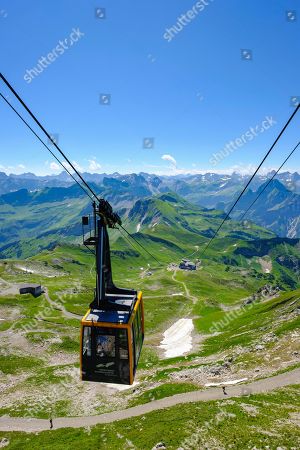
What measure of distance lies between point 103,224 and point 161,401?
2856 cm

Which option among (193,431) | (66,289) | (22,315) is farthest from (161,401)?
(66,289)

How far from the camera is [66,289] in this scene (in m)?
149

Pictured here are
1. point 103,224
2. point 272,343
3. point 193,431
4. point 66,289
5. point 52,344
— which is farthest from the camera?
point 66,289

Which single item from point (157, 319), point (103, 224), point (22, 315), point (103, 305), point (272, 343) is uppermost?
point (103, 224)

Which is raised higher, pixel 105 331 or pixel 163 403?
pixel 105 331

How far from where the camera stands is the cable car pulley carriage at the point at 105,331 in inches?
962

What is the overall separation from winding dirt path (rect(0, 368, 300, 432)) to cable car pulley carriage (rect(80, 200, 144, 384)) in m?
18.7

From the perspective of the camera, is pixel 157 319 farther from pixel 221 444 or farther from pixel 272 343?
pixel 221 444

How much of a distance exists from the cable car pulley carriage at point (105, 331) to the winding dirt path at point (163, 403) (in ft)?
61.3

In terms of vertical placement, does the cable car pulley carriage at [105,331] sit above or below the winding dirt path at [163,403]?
above

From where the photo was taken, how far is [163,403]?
41875 mm

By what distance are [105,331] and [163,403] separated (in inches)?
891

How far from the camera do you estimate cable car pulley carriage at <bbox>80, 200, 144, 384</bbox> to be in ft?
80.2

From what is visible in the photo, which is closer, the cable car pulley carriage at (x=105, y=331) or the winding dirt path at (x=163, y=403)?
the cable car pulley carriage at (x=105, y=331)
